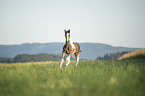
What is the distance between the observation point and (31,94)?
4.12 metres

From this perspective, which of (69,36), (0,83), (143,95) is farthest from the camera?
(69,36)

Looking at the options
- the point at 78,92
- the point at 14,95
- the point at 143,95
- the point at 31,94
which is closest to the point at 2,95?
the point at 14,95

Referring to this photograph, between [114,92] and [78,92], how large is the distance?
3.14 ft

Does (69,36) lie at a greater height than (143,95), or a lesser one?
greater

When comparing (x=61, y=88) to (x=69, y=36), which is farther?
(x=69, y=36)

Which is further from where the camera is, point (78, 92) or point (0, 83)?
point (0, 83)

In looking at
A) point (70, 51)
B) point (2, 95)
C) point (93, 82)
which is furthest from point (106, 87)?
point (70, 51)

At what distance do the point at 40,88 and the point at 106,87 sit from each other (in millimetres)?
2004

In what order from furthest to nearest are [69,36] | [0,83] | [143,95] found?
[69,36] → [0,83] → [143,95]

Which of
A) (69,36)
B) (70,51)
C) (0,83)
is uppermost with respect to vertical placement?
(69,36)

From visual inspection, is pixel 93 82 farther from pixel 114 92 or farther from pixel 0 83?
pixel 0 83

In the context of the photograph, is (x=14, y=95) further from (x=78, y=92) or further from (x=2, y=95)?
(x=78, y=92)

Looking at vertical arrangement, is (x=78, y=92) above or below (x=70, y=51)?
below

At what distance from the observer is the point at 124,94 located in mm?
3920
